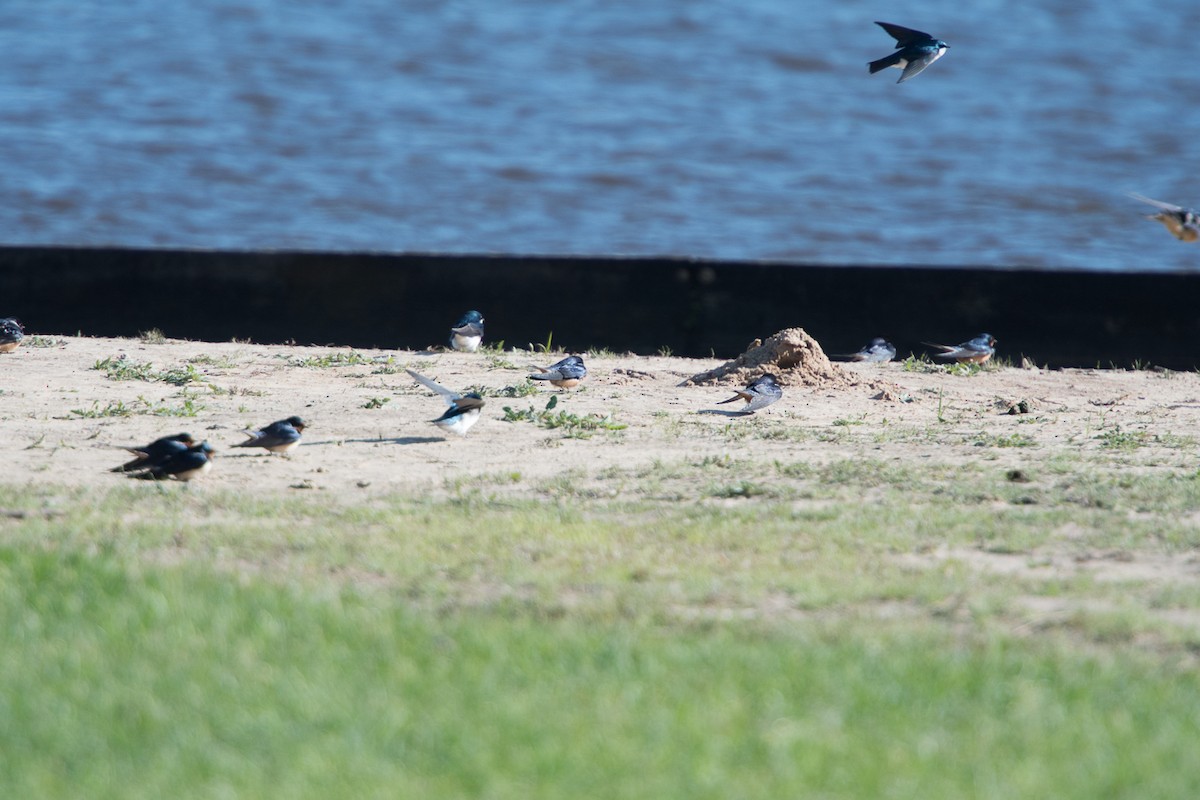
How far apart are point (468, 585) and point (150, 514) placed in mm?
1861

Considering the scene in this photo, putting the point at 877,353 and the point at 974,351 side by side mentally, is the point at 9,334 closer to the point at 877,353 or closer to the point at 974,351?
the point at 877,353

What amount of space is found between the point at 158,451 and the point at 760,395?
400 cm

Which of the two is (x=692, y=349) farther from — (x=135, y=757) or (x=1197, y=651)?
(x=135, y=757)

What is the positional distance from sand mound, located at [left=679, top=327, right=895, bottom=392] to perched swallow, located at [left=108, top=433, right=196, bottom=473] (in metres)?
4.44

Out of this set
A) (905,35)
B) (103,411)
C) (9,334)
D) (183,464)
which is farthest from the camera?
(9,334)

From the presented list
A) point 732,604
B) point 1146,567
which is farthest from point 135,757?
point 1146,567

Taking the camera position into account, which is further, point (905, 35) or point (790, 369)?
point (790, 369)

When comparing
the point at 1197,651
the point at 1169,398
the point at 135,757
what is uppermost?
the point at 1169,398

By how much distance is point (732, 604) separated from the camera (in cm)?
518

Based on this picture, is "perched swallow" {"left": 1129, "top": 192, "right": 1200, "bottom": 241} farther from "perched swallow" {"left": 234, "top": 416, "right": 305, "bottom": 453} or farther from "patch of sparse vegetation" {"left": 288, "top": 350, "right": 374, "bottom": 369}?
"patch of sparse vegetation" {"left": 288, "top": 350, "right": 374, "bottom": 369}

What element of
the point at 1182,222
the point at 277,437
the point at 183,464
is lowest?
the point at 183,464

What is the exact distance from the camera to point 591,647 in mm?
4609

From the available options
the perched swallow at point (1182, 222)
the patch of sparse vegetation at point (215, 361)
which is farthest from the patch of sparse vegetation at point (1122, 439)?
the patch of sparse vegetation at point (215, 361)

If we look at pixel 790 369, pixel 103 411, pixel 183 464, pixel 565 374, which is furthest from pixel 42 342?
pixel 790 369
